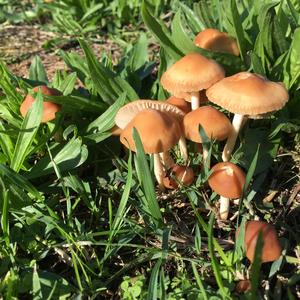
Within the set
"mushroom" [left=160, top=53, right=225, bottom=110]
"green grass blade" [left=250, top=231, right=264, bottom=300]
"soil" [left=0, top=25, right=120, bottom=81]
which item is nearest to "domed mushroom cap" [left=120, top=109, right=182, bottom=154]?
"mushroom" [left=160, top=53, right=225, bottom=110]

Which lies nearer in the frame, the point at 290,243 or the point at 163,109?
the point at 290,243

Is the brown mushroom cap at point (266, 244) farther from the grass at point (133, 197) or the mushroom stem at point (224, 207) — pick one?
the mushroom stem at point (224, 207)

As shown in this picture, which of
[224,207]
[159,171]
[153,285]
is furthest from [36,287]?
[224,207]

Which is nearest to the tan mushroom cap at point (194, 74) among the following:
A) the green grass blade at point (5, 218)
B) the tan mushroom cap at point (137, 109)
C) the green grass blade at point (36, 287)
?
the tan mushroom cap at point (137, 109)

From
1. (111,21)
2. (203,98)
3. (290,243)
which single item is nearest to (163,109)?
(203,98)

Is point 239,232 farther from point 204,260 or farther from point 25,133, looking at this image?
point 25,133
